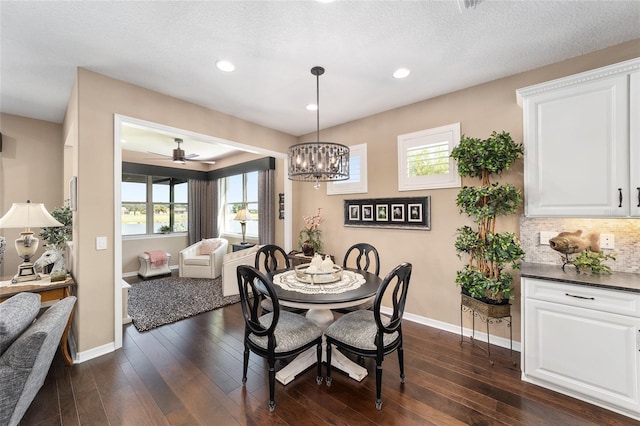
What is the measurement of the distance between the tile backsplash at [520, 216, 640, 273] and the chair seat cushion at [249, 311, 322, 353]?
2.27 m

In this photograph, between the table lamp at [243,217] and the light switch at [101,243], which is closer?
the light switch at [101,243]

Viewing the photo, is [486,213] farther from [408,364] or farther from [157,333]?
[157,333]

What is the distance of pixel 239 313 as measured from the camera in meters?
3.75

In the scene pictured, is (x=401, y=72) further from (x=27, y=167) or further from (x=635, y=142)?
(x=27, y=167)

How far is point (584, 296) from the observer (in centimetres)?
199

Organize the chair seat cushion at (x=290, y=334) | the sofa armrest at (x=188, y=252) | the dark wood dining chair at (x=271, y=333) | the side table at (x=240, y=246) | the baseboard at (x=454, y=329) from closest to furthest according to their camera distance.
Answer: the dark wood dining chair at (x=271, y=333) → the chair seat cushion at (x=290, y=334) → the baseboard at (x=454, y=329) → the sofa armrest at (x=188, y=252) → the side table at (x=240, y=246)

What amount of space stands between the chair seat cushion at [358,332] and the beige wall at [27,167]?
4.64m

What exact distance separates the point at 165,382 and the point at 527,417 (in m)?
2.79

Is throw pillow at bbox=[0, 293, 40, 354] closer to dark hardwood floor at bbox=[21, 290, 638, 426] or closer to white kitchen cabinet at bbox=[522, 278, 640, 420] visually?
dark hardwood floor at bbox=[21, 290, 638, 426]

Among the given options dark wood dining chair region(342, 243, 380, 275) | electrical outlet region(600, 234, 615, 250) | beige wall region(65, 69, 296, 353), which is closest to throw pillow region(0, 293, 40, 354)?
beige wall region(65, 69, 296, 353)

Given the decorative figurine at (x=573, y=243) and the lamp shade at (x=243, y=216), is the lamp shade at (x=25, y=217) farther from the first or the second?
the decorative figurine at (x=573, y=243)

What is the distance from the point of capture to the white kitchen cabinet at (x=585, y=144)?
201cm

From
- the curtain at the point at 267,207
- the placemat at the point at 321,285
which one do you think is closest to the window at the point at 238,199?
the curtain at the point at 267,207

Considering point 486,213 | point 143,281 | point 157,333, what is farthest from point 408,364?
point 143,281
